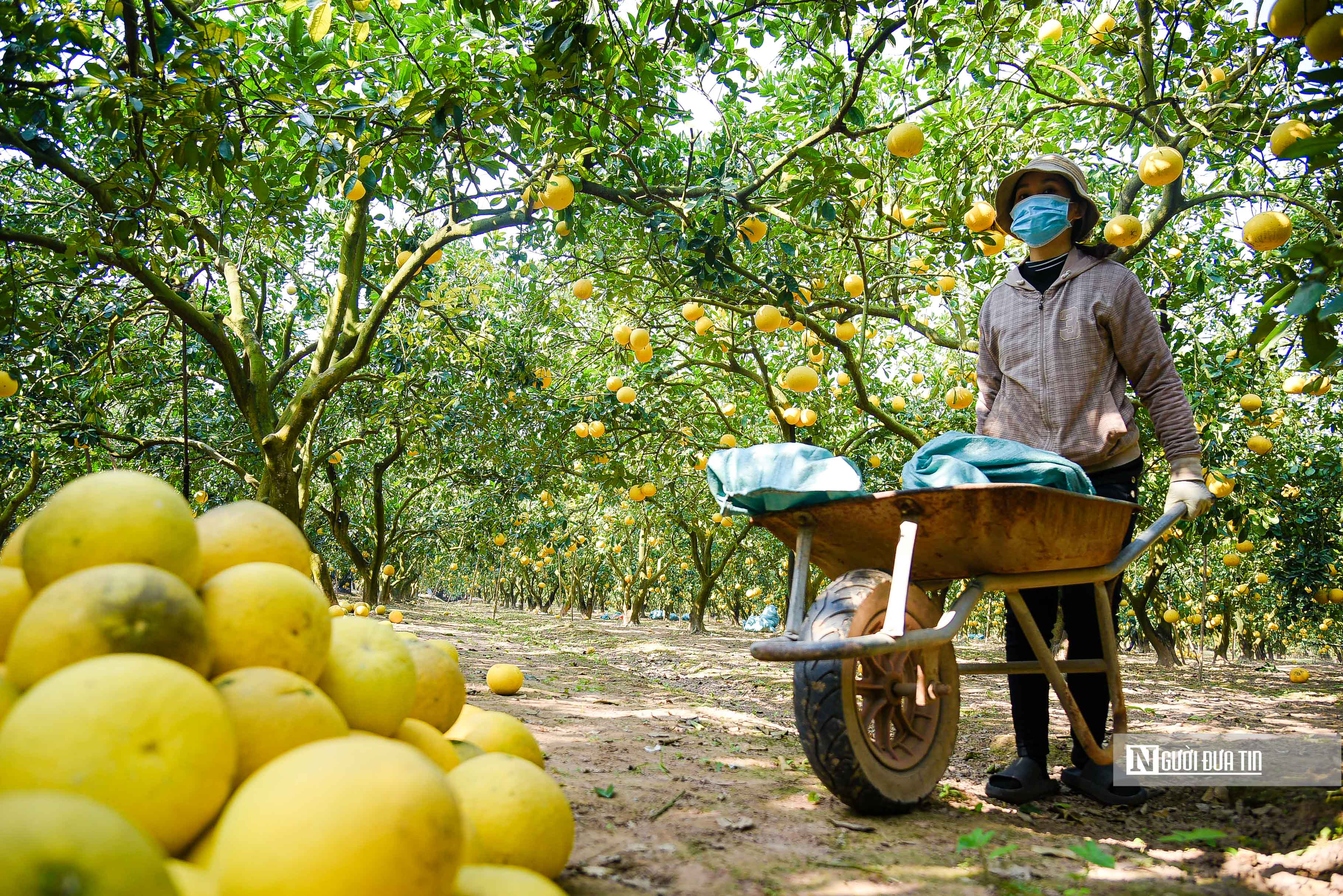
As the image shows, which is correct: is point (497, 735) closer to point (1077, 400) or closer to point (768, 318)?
point (1077, 400)

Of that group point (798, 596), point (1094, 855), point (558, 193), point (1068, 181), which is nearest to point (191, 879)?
point (798, 596)

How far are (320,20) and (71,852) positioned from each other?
3.14 m

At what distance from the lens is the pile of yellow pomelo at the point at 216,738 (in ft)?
2.75

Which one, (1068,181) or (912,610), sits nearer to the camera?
(912,610)

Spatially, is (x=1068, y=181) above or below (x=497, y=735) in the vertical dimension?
above

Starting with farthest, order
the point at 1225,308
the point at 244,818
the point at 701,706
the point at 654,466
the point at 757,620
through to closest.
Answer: the point at 757,620 → the point at 654,466 → the point at 1225,308 → the point at 701,706 → the point at 244,818

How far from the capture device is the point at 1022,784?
2.77m

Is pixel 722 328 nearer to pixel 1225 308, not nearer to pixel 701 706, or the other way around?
pixel 701 706

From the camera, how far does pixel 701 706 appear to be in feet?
16.1

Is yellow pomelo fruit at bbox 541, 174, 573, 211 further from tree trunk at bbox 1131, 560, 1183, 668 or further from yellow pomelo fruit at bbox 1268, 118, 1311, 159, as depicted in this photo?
tree trunk at bbox 1131, 560, 1183, 668

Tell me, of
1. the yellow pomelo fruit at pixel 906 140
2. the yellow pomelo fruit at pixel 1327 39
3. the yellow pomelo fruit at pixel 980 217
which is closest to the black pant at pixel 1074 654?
the yellow pomelo fruit at pixel 1327 39

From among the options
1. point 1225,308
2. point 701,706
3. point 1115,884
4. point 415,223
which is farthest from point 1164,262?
point 415,223

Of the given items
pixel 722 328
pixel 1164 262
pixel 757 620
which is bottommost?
pixel 757 620

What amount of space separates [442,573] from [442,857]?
4541 cm
